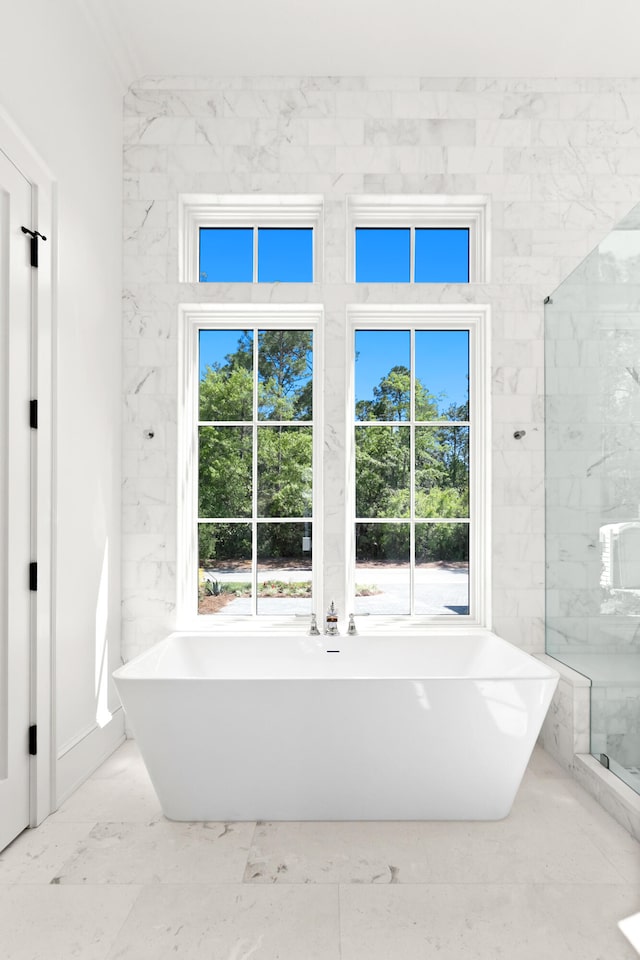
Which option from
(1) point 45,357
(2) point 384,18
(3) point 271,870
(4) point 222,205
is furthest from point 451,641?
(2) point 384,18

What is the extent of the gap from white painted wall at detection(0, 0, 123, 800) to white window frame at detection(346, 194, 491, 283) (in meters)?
1.20

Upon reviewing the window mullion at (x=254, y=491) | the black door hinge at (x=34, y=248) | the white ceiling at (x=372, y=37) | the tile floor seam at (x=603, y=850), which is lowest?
the tile floor seam at (x=603, y=850)

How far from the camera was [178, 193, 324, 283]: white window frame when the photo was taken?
10.6ft

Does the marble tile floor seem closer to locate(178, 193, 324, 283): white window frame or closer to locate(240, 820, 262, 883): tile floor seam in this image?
locate(240, 820, 262, 883): tile floor seam

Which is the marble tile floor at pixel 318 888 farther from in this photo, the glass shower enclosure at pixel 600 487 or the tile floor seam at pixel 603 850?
the glass shower enclosure at pixel 600 487

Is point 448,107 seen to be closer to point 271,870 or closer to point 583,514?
point 583,514

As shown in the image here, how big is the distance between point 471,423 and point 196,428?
57.3 inches

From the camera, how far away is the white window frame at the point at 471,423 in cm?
323

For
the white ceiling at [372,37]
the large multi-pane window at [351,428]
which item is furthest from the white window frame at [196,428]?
the white ceiling at [372,37]

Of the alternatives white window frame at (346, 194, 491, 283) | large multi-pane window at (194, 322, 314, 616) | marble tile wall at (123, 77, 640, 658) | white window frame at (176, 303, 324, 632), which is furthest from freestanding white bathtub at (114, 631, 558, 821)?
white window frame at (346, 194, 491, 283)

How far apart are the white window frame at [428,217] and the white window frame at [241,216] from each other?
0.60 feet

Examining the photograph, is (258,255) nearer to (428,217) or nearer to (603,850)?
(428,217)

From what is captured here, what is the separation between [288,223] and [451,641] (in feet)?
7.55

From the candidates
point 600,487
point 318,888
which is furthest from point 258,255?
point 318,888
